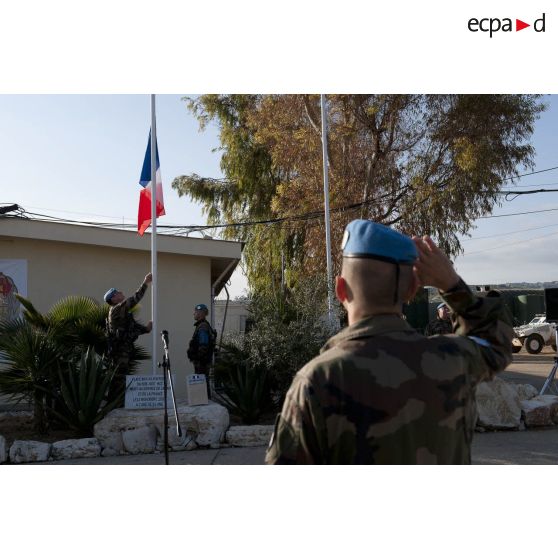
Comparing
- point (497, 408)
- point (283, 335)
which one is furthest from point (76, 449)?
point (497, 408)

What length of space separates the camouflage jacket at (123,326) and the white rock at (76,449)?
56.1 inches

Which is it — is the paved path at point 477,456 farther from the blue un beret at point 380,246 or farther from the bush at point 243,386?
the blue un beret at point 380,246

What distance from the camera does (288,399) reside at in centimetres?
184

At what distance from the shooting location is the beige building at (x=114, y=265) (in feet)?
40.3

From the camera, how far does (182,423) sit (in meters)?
8.44

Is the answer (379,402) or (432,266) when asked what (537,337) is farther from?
(379,402)

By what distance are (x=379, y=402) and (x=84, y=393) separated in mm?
7272

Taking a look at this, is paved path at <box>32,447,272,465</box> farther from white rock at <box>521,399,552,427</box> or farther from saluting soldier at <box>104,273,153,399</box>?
white rock at <box>521,399,552,427</box>

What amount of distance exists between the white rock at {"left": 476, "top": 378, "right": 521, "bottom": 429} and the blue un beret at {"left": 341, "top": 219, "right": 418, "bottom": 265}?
7.93m

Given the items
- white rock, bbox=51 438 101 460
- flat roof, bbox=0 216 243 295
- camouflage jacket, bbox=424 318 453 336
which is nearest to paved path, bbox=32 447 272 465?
white rock, bbox=51 438 101 460

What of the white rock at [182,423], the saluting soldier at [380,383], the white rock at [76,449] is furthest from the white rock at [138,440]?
the saluting soldier at [380,383]

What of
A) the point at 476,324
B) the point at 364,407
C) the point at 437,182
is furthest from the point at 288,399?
A: the point at 437,182

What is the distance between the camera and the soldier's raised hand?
6.79 ft

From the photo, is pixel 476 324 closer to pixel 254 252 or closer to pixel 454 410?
pixel 454 410
